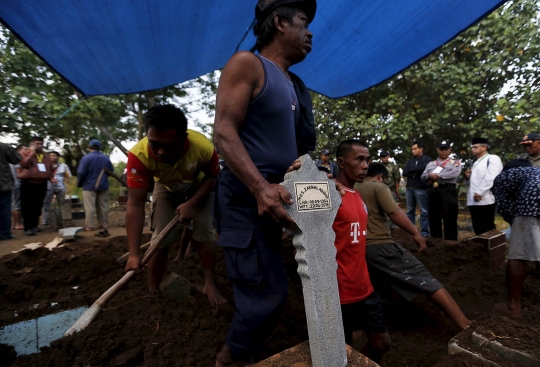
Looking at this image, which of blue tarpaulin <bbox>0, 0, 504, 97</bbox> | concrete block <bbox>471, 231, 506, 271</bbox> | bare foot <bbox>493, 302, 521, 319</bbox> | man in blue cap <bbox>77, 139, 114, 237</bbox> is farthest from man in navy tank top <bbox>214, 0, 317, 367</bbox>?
man in blue cap <bbox>77, 139, 114, 237</bbox>

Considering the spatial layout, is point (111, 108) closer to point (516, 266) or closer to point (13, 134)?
point (13, 134)

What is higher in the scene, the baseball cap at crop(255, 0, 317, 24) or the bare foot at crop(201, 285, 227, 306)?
the baseball cap at crop(255, 0, 317, 24)

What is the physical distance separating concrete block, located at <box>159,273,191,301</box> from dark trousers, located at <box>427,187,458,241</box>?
465 centimetres

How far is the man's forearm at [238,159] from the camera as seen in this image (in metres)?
1.21

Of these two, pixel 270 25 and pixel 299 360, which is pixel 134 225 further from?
Result: pixel 270 25

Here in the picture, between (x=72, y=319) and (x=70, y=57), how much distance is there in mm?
2304

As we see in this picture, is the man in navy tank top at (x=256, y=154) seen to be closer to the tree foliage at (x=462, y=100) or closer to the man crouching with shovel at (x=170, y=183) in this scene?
the man crouching with shovel at (x=170, y=183)

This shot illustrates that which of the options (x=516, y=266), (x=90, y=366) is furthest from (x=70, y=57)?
(x=516, y=266)

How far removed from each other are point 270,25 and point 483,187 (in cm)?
482

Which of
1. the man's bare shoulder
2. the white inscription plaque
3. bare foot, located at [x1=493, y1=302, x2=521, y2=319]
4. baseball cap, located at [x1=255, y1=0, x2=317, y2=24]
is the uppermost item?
baseball cap, located at [x1=255, y1=0, x2=317, y2=24]

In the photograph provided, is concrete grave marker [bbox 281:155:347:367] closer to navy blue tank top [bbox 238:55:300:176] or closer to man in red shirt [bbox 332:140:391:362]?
navy blue tank top [bbox 238:55:300:176]

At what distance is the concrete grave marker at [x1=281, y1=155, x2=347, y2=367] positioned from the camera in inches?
47.8

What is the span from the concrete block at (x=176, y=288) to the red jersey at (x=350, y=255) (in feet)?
4.53

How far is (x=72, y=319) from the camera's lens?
7.68 feet
